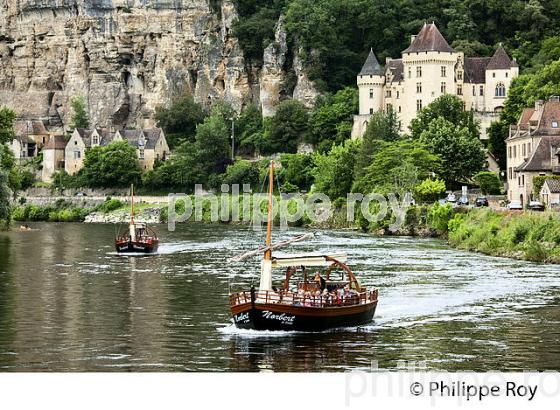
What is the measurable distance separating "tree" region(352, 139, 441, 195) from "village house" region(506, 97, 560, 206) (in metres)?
7.87

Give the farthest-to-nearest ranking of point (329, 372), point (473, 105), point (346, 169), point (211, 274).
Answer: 1. point (473, 105)
2. point (346, 169)
3. point (211, 274)
4. point (329, 372)

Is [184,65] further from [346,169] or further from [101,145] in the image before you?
[346,169]

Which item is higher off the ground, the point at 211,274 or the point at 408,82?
the point at 408,82

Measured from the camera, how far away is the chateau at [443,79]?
123 meters

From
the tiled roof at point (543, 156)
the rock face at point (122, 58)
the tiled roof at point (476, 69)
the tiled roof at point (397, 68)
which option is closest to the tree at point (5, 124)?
the tiled roof at point (397, 68)

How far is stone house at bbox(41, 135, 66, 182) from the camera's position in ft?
496

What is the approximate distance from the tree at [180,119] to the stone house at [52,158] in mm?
12645

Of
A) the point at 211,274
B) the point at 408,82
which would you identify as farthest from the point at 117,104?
the point at 211,274

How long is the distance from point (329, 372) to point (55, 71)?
141m

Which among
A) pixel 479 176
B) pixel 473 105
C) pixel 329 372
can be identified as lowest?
pixel 329 372

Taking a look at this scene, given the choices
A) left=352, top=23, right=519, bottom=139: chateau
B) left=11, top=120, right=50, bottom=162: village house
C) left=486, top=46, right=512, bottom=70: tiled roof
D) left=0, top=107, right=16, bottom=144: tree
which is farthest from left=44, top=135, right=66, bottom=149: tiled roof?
left=486, top=46, right=512, bottom=70: tiled roof

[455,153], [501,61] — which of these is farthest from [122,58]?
[455,153]

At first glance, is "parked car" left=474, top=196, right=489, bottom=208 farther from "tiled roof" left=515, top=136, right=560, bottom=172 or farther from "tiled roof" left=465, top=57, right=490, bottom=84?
"tiled roof" left=465, top=57, right=490, bottom=84

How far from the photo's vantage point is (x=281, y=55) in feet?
483
